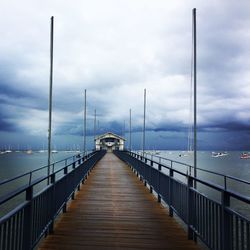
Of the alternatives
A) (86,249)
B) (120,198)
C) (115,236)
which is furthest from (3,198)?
(120,198)

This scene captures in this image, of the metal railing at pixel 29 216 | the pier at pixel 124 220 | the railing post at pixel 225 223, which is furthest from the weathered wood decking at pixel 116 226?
the railing post at pixel 225 223

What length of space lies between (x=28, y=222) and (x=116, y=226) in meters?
3.02

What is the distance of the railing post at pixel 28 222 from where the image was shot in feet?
17.1

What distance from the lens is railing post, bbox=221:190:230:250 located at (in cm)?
487

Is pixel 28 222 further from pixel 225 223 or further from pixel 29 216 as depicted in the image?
pixel 225 223

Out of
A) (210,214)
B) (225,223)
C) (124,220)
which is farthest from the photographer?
(124,220)

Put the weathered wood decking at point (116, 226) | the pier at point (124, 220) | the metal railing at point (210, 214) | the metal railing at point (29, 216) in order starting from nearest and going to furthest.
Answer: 1. the metal railing at point (29, 216)
2. the metal railing at point (210, 214)
3. the pier at point (124, 220)
4. the weathered wood decking at point (116, 226)

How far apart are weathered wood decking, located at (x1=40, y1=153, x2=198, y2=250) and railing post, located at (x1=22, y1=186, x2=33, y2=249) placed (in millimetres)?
975

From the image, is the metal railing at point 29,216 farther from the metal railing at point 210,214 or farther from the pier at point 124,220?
the metal railing at point 210,214

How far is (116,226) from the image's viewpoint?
25.9 ft

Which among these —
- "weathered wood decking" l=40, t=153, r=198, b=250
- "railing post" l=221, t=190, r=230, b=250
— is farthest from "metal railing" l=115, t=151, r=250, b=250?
"weathered wood decking" l=40, t=153, r=198, b=250

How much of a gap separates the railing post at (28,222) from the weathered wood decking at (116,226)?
98cm

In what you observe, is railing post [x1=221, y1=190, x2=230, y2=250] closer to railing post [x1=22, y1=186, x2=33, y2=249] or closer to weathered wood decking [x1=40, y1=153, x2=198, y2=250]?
weathered wood decking [x1=40, y1=153, x2=198, y2=250]

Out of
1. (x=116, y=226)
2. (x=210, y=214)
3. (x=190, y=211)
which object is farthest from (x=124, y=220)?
(x=210, y=214)
